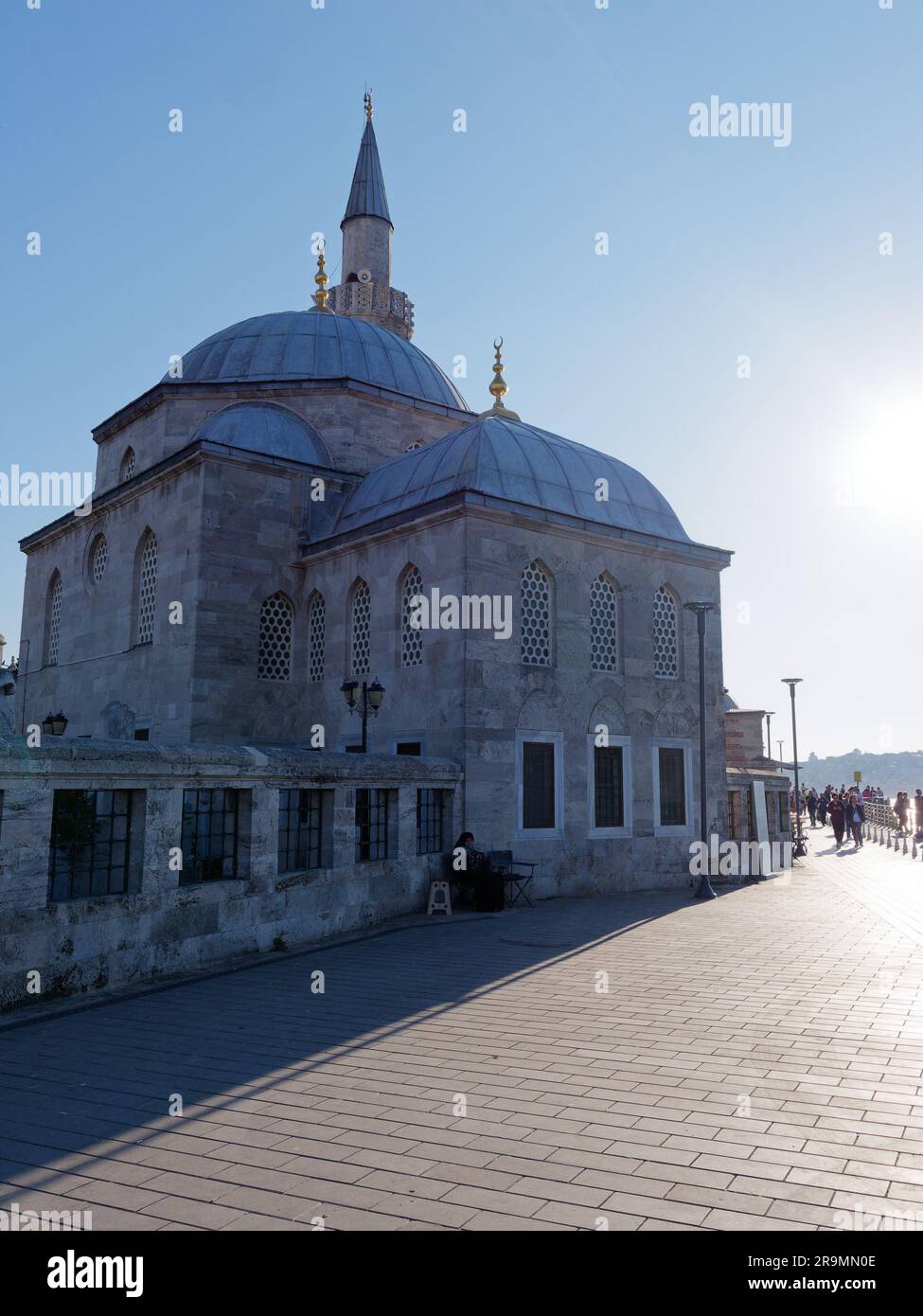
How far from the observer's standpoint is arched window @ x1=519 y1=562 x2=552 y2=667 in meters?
17.1

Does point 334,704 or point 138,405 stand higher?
point 138,405

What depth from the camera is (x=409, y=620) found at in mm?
17297

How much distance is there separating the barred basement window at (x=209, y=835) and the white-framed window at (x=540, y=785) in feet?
21.9

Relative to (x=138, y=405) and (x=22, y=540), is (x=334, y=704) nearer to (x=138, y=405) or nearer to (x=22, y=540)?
(x=138, y=405)

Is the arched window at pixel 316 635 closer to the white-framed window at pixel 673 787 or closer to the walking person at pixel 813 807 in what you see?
the white-framed window at pixel 673 787

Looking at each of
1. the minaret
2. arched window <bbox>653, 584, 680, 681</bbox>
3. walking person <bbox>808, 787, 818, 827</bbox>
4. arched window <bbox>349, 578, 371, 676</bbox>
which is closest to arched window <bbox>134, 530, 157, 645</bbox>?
arched window <bbox>349, 578, 371, 676</bbox>

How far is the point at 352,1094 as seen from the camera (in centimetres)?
571

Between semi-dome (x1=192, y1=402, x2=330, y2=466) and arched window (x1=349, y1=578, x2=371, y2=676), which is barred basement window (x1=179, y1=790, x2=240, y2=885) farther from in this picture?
semi-dome (x1=192, y1=402, x2=330, y2=466)

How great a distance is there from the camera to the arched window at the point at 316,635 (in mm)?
19844

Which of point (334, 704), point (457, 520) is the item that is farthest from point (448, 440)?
point (334, 704)

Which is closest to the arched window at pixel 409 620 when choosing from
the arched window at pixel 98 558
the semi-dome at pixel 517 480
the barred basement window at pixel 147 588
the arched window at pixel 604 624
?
the semi-dome at pixel 517 480

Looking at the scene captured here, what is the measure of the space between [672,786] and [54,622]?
16.9 metres

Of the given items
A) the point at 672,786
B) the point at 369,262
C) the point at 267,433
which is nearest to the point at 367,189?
the point at 369,262

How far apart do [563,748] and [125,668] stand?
9.98 m
